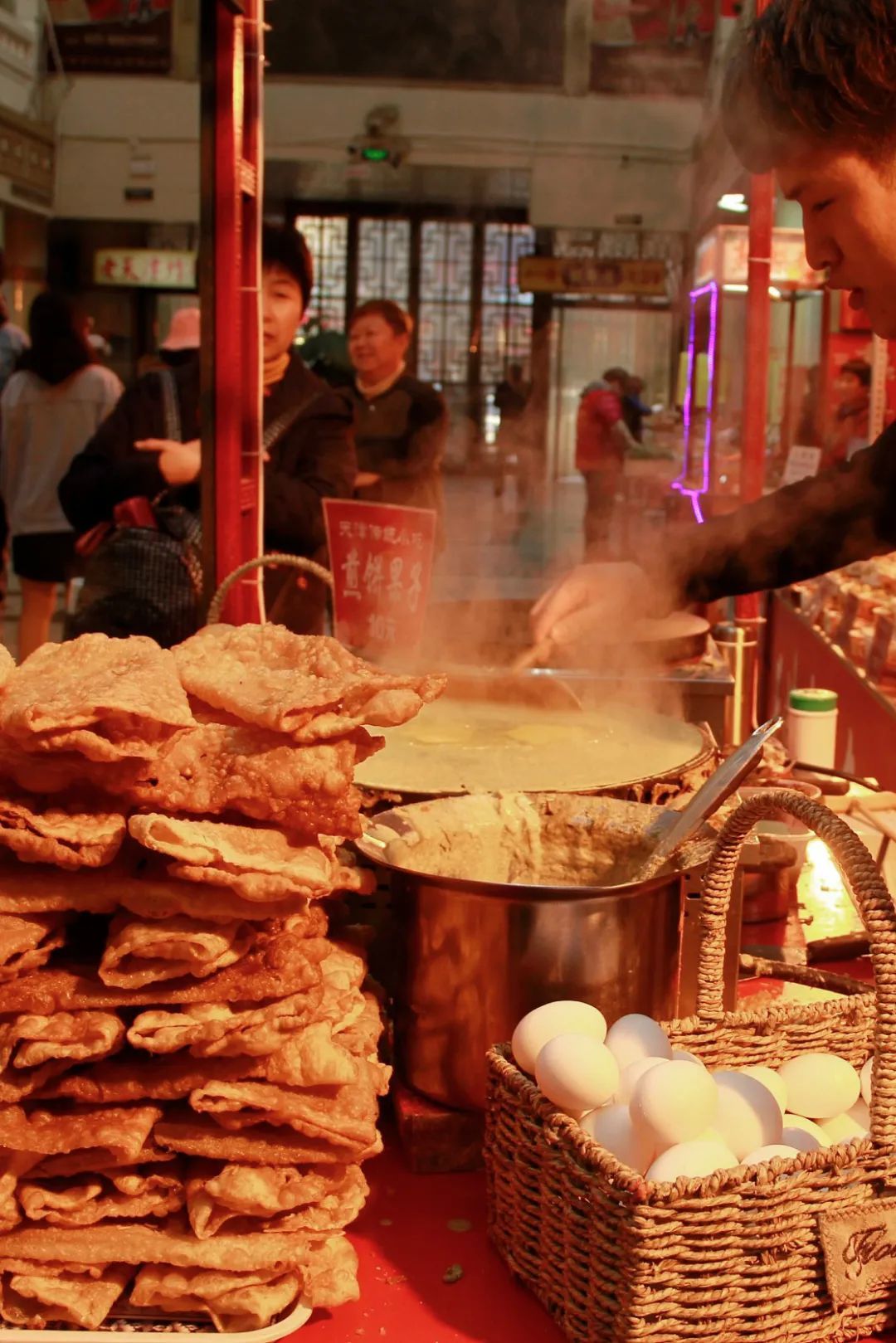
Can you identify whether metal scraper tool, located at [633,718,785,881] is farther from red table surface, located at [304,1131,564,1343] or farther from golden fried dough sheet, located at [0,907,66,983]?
golden fried dough sheet, located at [0,907,66,983]

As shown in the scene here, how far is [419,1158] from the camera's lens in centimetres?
136

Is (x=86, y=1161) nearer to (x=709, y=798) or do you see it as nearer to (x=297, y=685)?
(x=297, y=685)

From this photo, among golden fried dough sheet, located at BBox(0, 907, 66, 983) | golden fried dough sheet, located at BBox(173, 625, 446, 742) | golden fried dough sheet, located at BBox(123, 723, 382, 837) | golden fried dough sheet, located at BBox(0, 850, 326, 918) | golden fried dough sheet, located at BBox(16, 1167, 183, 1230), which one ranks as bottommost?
golden fried dough sheet, located at BBox(16, 1167, 183, 1230)

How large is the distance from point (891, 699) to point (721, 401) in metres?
5.18

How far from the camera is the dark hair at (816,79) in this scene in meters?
1.35

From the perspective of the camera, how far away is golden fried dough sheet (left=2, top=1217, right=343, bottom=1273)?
107 cm

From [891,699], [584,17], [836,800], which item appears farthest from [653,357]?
[836,800]

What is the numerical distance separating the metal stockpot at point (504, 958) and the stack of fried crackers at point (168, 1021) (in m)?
0.21

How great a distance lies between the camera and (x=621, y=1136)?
1.08 meters

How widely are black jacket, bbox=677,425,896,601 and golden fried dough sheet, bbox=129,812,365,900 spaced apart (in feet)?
4.20

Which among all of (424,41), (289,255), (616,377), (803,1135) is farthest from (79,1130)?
(424,41)

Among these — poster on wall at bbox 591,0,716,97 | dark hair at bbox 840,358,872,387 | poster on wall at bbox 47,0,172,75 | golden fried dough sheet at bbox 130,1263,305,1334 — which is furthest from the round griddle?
poster on wall at bbox 47,0,172,75

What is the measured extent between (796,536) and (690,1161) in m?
1.39

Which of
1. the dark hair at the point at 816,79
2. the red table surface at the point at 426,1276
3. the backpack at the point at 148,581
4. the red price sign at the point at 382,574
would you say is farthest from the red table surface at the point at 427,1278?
the backpack at the point at 148,581
